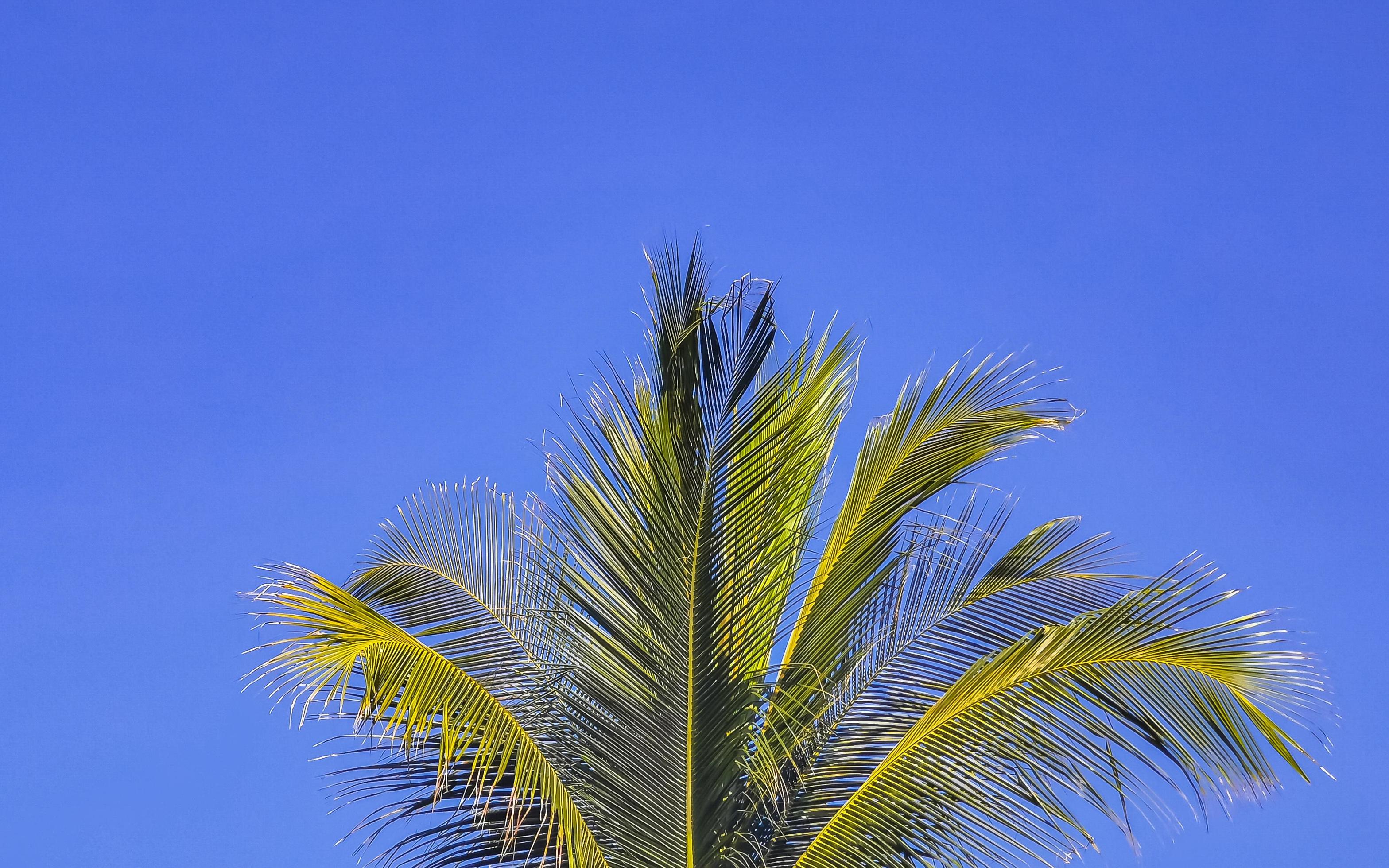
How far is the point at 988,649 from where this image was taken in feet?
24.5

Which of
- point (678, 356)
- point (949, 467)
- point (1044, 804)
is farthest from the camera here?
point (949, 467)

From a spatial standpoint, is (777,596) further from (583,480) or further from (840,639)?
(583,480)

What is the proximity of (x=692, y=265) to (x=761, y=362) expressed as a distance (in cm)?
58

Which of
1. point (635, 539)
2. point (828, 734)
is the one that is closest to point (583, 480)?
point (635, 539)

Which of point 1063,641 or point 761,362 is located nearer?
point 1063,641

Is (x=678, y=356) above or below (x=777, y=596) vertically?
above

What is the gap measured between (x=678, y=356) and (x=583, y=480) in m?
0.90

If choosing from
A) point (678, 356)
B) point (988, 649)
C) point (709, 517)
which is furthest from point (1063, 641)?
point (678, 356)

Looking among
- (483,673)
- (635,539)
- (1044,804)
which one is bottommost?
(1044,804)

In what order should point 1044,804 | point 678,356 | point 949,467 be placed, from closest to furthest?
point 1044,804 → point 678,356 → point 949,467

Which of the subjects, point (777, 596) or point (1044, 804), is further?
point (777, 596)

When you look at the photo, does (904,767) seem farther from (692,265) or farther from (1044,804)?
(692,265)

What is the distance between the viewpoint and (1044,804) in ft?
21.9

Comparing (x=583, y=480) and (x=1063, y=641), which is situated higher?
(x=583, y=480)
